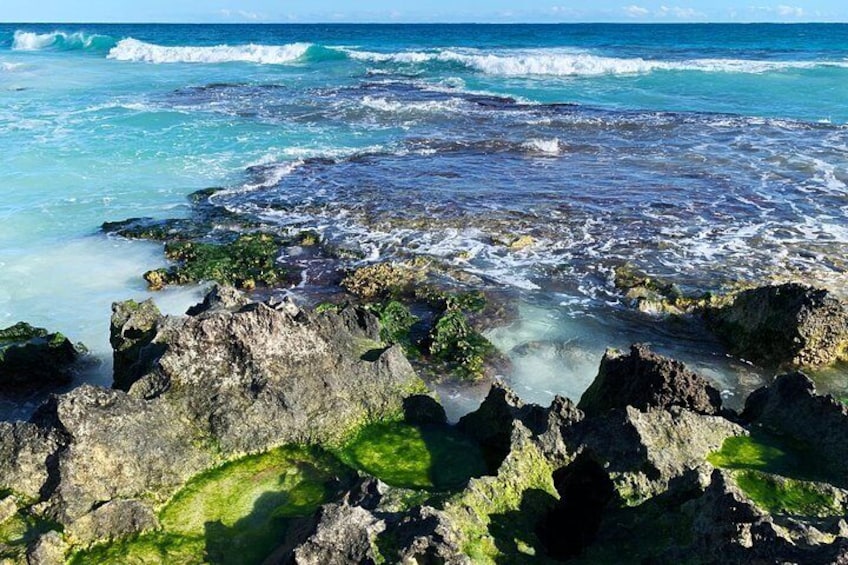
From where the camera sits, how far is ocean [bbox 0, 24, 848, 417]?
11.2m

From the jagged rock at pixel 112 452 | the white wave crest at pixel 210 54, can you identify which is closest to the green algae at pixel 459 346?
the jagged rock at pixel 112 452

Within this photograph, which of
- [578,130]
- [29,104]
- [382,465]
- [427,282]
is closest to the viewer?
[382,465]

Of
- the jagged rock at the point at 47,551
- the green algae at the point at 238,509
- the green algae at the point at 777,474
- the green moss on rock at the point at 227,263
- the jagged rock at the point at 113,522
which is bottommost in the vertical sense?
the green moss on rock at the point at 227,263

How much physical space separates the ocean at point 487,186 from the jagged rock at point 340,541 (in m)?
4.10

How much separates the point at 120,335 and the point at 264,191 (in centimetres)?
1032

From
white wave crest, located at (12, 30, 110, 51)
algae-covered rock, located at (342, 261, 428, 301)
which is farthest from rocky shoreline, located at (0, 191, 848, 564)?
white wave crest, located at (12, 30, 110, 51)

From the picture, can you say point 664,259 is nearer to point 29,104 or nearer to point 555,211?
point 555,211

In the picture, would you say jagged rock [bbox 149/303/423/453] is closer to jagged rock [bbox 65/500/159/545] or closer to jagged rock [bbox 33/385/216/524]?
jagged rock [bbox 33/385/216/524]

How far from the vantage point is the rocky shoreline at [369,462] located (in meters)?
4.50

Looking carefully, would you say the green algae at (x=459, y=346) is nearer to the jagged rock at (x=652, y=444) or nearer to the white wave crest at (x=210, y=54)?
the jagged rock at (x=652, y=444)

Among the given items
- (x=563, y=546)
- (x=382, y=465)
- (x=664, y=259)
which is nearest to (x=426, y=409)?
(x=382, y=465)

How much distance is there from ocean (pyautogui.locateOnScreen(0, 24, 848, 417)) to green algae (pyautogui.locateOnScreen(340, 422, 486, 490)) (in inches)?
68.2

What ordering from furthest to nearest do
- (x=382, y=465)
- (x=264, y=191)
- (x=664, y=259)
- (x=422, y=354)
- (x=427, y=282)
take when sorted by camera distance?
(x=264, y=191) → (x=664, y=259) → (x=427, y=282) → (x=422, y=354) → (x=382, y=465)

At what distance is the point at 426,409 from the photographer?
709 cm
